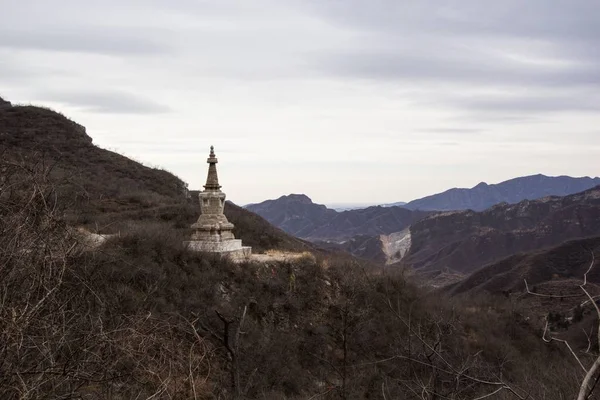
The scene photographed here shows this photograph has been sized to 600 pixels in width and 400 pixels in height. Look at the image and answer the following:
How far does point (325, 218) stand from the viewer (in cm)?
18175

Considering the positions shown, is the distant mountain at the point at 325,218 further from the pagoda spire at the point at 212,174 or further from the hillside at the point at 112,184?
the pagoda spire at the point at 212,174

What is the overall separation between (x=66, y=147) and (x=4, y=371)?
44207 millimetres

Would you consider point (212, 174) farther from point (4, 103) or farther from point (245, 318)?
point (4, 103)

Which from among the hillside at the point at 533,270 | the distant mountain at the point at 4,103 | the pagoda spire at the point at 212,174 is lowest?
the hillside at the point at 533,270

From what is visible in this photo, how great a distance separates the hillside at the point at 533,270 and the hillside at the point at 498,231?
28.4m

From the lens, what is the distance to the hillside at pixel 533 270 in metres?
54.7

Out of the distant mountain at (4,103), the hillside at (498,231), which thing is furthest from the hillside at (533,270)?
the distant mountain at (4,103)

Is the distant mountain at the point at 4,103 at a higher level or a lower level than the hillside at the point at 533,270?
higher

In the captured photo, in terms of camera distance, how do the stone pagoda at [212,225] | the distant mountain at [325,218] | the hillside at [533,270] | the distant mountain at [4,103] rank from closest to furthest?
the stone pagoda at [212,225], the distant mountain at [4,103], the hillside at [533,270], the distant mountain at [325,218]

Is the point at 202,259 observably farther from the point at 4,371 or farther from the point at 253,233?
the point at 4,371

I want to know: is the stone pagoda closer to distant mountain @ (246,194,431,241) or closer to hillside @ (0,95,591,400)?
hillside @ (0,95,591,400)

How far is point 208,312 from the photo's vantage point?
1641 cm

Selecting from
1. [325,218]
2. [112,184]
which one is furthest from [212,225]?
[325,218]

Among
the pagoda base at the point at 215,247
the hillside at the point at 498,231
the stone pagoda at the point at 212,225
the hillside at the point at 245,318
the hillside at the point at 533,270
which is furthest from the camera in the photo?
the hillside at the point at 498,231
